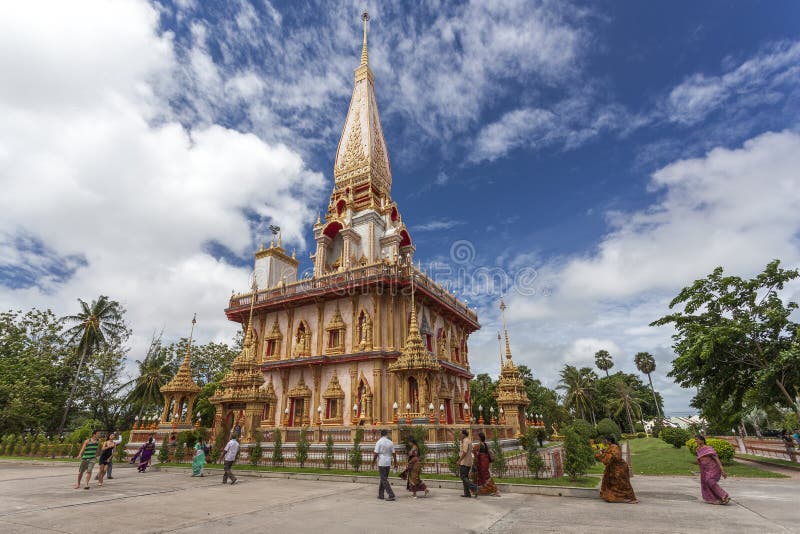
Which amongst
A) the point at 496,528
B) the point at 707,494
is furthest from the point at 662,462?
the point at 496,528

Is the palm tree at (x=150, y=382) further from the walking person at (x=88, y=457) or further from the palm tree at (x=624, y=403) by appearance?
the palm tree at (x=624, y=403)

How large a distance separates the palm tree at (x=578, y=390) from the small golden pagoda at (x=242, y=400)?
45.1m

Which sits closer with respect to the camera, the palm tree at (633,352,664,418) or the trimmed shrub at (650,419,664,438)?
the trimmed shrub at (650,419,664,438)

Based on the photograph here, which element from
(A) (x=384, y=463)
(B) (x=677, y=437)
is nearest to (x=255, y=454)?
(A) (x=384, y=463)

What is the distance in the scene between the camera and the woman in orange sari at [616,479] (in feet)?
29.1

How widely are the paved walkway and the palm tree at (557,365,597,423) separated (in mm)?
43289

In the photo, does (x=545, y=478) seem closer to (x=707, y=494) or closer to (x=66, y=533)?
(x=707, y=494)

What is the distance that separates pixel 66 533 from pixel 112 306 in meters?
41.9

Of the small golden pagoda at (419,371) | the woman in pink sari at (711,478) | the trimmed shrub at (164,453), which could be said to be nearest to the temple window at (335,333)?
the small golden pagoda at (419,371)

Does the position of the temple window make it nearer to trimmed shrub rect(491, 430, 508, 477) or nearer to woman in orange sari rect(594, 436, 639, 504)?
trimmed shrub rect(491, 430, 508, 477)

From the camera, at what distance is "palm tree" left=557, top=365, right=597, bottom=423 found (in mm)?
52250

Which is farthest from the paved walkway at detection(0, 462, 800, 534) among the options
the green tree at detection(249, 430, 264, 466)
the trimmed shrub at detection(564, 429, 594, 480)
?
the green tree at detection(249, 430, 264, 466)

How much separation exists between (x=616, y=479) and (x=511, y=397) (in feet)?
54.2

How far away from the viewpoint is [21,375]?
103ft
